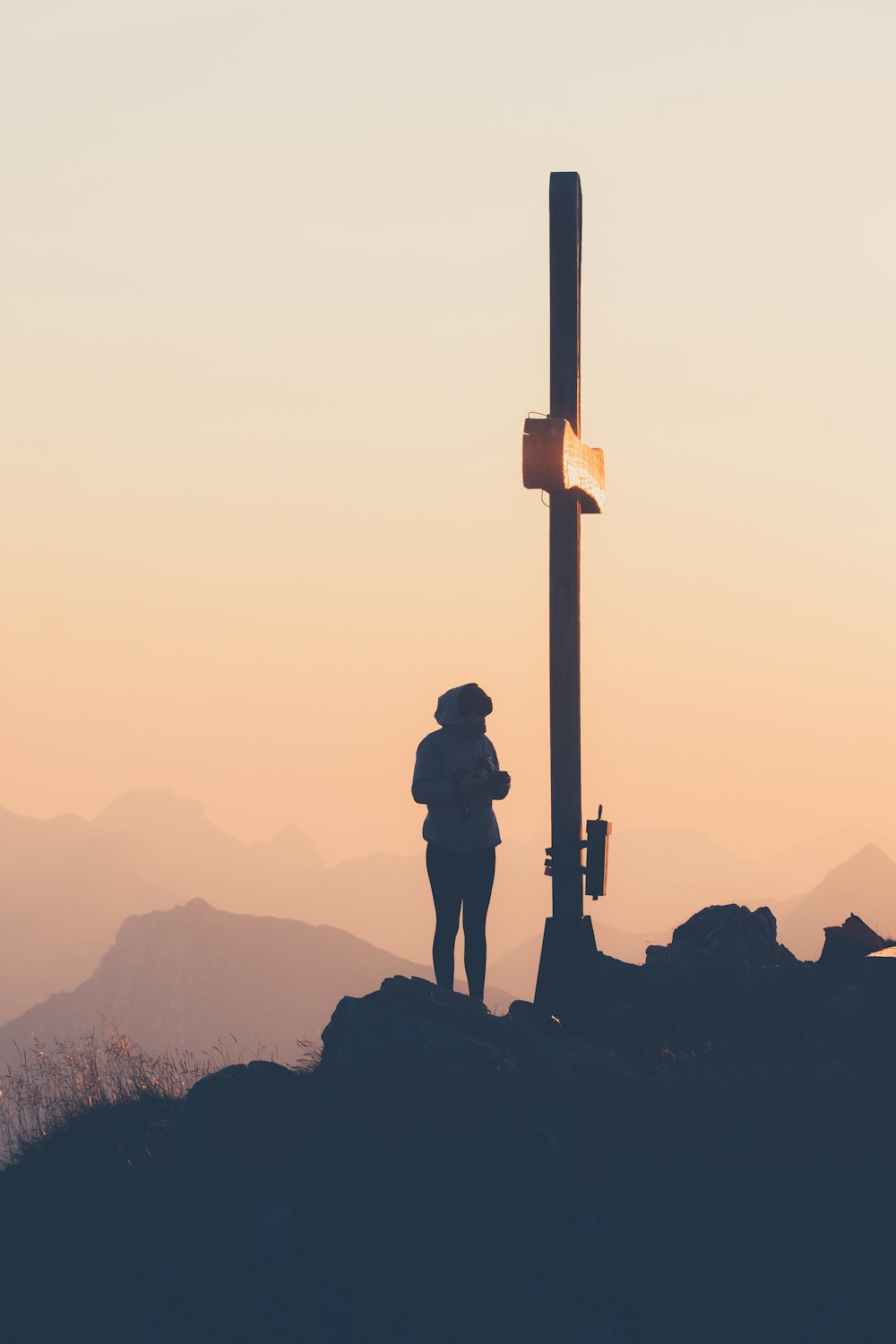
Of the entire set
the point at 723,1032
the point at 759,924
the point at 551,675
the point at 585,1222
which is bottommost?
the point at 585,1222

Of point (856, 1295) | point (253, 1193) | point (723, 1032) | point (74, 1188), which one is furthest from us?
point (723, 1032)

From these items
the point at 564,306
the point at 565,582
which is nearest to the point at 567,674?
the point at 565,582

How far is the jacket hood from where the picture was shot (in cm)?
1130

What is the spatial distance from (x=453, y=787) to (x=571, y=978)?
161 cm

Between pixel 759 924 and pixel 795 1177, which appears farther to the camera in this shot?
pixel 759 924

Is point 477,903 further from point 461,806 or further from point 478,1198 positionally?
point 478,1198

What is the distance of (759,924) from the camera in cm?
1248

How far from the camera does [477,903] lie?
11.3 meters

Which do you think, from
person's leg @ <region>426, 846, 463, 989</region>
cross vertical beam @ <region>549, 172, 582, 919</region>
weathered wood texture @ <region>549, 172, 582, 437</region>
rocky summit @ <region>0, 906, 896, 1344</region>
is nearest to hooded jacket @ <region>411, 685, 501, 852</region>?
person's leg @ <region>426, 846, 463, 989</region>

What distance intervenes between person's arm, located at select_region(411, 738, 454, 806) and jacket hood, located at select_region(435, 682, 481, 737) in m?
0.17

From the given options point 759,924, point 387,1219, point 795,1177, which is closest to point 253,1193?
point 387,1219

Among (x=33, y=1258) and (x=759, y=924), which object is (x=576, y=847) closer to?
(x=759, y=924)

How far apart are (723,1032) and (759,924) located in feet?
5.34

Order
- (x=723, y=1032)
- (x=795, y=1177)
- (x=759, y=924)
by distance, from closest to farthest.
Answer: (x=795, y=1177)
(x=723, y=1032)
(x=759, y=924)
